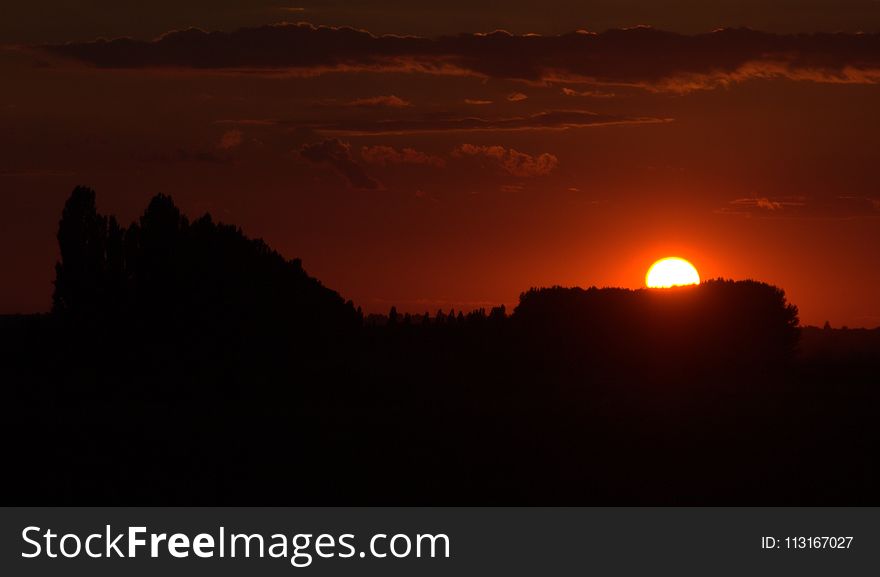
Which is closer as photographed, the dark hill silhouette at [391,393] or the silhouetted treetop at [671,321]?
the dark hill silhouette at [391,393]

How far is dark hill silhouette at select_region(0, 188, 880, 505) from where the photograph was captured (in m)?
53.3

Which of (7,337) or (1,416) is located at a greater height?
(7,337)

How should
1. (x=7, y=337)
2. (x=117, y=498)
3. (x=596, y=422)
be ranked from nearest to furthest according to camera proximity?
(x=117, y=498) < (x=596, y=422) < (x=7, y=337)

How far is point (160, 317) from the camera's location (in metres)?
82.6

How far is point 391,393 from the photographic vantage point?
77.6m

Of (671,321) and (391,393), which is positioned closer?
(391,393)

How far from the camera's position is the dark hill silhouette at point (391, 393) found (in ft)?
175

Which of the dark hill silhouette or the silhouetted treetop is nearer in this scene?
the dark hill silhouette

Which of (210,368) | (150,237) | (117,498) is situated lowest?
(117,498)

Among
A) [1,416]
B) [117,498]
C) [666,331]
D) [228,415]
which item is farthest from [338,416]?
[666,331]

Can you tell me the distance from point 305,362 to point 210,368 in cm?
529

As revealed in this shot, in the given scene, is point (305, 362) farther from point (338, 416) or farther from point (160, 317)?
point (338, 416)

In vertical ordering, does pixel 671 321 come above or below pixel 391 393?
above

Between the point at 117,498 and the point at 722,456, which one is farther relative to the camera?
the point at 722,456
